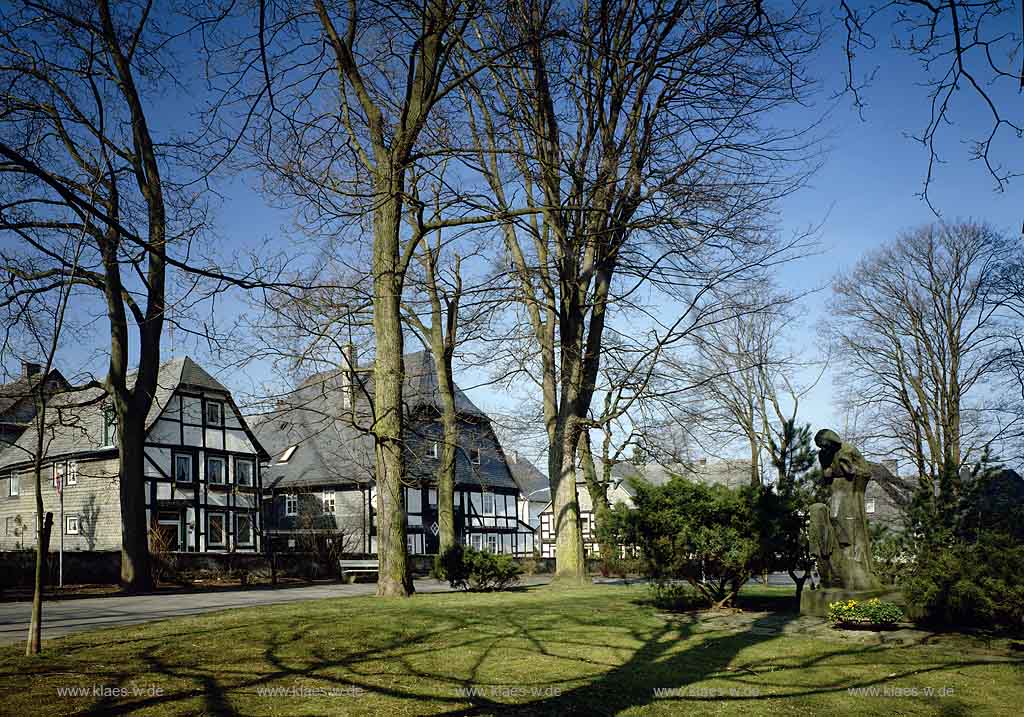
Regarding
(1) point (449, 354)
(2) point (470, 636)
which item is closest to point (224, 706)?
(2) point (470, 636)

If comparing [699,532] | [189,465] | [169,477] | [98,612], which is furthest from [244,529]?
[699,532]

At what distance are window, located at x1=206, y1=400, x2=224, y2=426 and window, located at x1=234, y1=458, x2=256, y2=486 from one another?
2407 mm

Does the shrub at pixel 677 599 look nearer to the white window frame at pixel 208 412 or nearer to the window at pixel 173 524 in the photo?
the window at pixel 173 524

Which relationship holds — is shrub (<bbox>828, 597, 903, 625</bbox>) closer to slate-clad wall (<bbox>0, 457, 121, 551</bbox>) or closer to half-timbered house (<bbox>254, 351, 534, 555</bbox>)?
half-timbered house (<bbox>254, 351, 534, 555</bbox>)

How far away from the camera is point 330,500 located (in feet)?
161

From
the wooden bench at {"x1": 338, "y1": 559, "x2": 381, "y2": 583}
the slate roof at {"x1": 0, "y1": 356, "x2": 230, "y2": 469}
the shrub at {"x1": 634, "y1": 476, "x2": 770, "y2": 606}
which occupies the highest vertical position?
the slate roof at {"x1": 0, "y1": 356, "x2": 230, "y2": 469}

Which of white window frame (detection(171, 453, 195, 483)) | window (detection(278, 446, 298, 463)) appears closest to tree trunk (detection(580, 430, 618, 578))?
white window frame (detection(171, 453, 195, 483))

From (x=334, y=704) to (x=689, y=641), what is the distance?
Answer: 6002 millimetres

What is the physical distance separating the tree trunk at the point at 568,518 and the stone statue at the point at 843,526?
6260 millimetres

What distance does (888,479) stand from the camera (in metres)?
33.0

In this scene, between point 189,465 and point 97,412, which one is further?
point 189,465

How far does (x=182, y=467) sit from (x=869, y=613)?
122 ft

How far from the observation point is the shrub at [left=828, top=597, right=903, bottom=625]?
12.0m

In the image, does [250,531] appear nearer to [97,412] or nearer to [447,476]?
[97,412]
